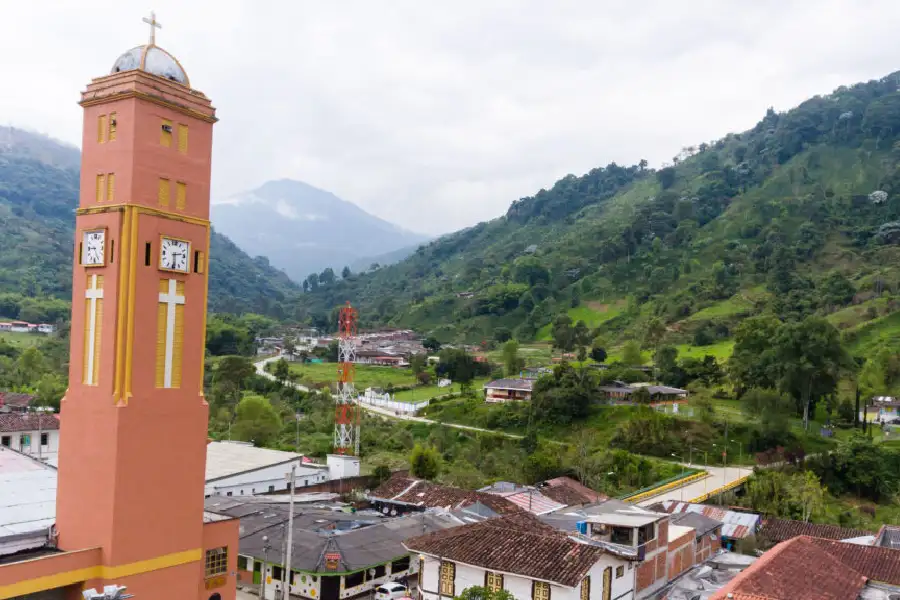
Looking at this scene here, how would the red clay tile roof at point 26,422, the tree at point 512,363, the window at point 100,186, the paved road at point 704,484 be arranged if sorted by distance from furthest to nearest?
the tree at point 512,363, the red clay tile roof at point 26,422, the paved road at point 704,484, the window at point 100,186

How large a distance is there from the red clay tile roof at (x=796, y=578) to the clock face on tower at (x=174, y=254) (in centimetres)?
1106

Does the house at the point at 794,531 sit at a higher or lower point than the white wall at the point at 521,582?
lower

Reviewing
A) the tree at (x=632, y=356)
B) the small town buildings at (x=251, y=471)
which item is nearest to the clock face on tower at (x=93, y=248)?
the small town buildings at (x=251, y=471)

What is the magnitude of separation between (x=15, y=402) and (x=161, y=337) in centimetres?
3573

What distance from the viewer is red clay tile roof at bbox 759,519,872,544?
80.8ft

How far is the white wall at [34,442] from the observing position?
3212 cm

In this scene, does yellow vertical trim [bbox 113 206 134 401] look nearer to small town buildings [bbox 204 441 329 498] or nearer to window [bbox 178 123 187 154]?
window [bbox 178 123 187 154]

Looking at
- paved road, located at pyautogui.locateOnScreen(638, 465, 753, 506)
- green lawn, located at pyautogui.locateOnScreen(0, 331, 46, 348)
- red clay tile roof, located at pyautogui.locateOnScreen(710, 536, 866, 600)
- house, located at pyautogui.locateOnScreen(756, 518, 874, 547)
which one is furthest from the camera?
green lawn, located at pyautogui.locateOnScreen(0, 331, 46, 348)

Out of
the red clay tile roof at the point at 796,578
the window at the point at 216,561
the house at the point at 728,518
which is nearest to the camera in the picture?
the window at the point at 216,561

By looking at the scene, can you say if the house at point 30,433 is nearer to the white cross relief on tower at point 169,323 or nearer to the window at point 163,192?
the white cross relief on tower at point 169,323

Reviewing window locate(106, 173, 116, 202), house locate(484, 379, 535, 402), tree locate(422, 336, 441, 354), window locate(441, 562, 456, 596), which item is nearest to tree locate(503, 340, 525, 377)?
house locate(484, 379, 535, 402)

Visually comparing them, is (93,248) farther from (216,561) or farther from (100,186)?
(216,561)

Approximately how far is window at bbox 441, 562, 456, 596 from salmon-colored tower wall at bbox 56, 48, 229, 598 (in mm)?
6029

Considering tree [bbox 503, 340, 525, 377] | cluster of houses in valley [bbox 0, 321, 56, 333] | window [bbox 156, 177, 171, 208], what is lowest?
tree [bbox 503, 340, 525, 377]
